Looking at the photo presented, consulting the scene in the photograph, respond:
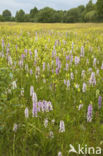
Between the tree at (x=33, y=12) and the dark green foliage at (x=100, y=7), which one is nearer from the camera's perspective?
the dark green foliage at (x=100, y=7)

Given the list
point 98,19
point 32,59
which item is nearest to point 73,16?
point 98,19

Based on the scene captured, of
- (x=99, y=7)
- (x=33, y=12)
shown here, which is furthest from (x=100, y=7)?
(x=33, y=12)

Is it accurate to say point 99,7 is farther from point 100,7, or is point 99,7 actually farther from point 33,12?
point 33,12

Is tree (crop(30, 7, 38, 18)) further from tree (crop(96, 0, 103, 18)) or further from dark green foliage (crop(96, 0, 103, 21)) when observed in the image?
dark green foliage (crop(96, 0, 103, 21))

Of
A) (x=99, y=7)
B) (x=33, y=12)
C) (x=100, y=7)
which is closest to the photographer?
(x=100, y=7)

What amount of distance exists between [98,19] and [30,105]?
56316 millimetres

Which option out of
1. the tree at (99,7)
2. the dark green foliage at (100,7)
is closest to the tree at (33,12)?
the tree at (99,7)

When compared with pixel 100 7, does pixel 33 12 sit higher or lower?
higher

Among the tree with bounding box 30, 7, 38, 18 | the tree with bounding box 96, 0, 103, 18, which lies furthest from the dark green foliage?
the tree with bounding box 30, 7, 38, 18

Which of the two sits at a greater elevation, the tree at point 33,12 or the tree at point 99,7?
the tree at point 33,12

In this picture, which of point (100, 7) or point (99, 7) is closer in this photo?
point (100, 7)

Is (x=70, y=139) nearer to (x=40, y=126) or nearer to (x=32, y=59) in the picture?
(x=40, y=126)

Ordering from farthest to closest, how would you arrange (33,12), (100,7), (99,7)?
(33,12) < (99,7) < (100,7)

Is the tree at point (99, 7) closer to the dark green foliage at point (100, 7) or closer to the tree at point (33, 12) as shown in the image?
the dark green foliage at point (100, 7)
